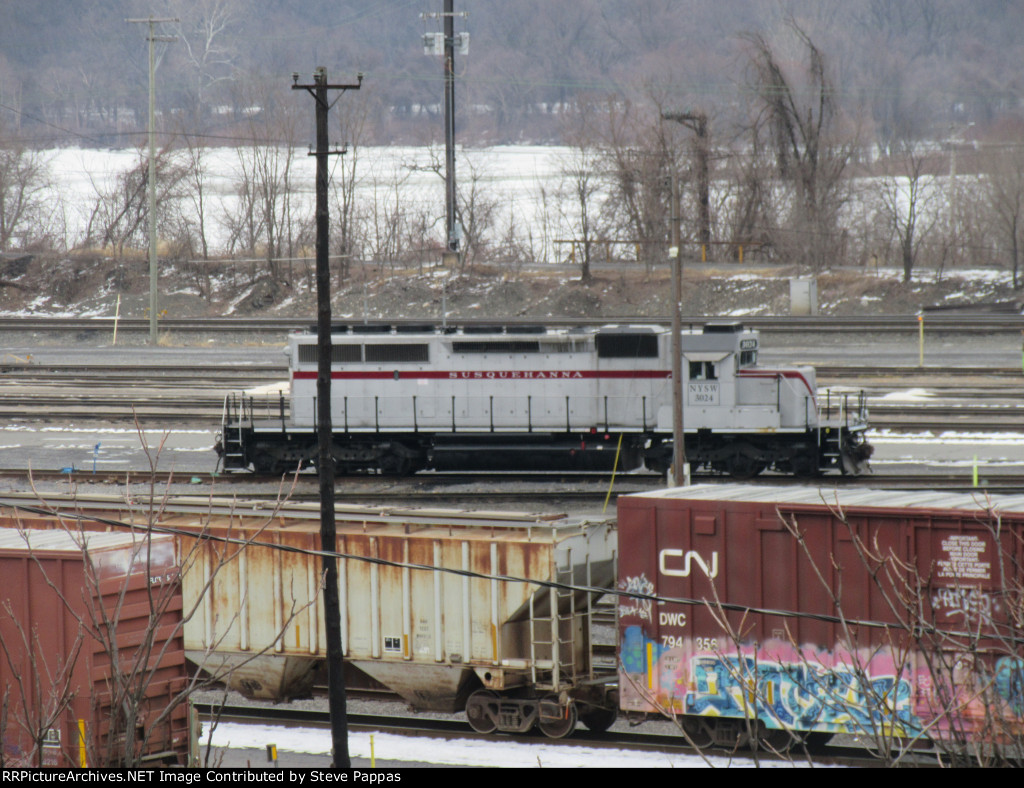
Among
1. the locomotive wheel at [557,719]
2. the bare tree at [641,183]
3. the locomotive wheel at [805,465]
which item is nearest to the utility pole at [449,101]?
the bare tree at [641,183]

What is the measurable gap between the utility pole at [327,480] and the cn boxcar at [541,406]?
35.2 feet

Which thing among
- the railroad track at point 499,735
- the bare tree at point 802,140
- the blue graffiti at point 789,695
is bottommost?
the railroad track at point 499,735

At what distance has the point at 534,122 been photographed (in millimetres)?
94188

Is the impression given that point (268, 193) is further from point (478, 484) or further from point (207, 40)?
point (207, 40)

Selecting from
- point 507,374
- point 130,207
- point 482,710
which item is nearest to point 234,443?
point 507,374

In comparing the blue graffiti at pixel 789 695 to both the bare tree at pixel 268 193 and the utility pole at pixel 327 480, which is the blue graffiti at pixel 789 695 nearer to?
the utility pole at pixel 327 480

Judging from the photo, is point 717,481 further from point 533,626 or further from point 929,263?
point 929,263

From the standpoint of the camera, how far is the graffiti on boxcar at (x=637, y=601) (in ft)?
33.8

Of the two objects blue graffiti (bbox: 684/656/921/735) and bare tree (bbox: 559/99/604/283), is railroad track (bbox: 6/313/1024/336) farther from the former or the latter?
blue graffiti (bbox: 684/656/921/735)

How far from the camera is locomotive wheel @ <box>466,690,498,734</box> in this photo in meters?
11.0

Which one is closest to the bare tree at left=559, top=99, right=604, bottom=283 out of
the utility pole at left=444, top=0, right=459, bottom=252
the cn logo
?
the utility pole at left=444, top=0, right=459, bottom=252

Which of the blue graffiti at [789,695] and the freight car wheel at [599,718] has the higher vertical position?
the blue graffiti at [789,695]

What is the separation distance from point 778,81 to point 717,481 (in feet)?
124

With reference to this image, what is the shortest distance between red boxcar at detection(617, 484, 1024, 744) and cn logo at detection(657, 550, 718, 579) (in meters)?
0.01
